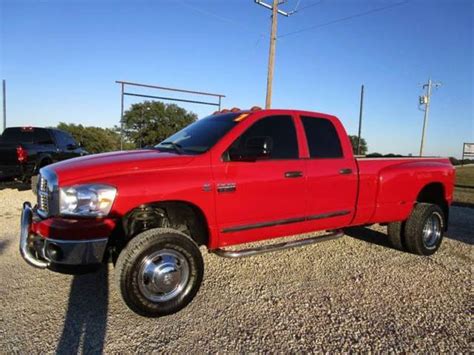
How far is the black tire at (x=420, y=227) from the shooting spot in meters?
5.33

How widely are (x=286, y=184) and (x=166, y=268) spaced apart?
160 centimetres

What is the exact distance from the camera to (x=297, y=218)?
4344mm

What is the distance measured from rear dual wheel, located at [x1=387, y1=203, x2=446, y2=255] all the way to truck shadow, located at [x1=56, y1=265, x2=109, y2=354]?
4119mm

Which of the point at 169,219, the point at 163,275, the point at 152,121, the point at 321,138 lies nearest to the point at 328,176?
the point at 321,138

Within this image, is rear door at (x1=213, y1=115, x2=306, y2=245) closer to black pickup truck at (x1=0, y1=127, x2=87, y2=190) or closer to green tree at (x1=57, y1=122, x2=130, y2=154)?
black pickup truck at (x1=0, y1=127, x2=87, y2=190)

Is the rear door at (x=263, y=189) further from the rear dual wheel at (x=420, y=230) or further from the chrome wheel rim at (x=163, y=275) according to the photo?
the rear dual wheel at (x=420, y=230)

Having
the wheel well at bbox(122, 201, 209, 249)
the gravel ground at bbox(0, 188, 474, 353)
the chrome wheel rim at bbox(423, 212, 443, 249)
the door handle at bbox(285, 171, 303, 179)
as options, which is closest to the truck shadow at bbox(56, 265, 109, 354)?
the gravel ground at bbox(0, 188, 474, 353)

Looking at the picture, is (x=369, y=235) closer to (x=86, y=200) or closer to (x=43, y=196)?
(x=86, y=200)

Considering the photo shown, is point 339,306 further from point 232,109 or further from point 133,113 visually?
point 133,113

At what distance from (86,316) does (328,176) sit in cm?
303

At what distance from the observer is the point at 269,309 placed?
363cm

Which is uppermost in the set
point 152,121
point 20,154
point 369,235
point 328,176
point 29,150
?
point 152,121

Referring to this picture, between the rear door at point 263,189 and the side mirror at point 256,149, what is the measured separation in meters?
0.08

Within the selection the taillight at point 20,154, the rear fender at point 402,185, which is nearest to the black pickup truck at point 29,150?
the taillight at point 20,154
